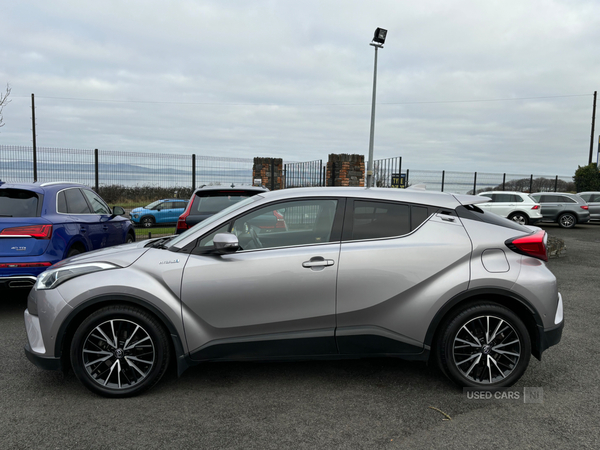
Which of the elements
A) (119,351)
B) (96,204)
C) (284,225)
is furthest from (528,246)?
(96,204)

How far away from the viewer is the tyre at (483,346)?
11.6 feet

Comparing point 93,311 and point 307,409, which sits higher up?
point 93,311

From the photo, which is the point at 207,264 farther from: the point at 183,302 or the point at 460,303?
the point at 460,303

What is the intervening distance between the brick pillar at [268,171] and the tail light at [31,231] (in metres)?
12.6

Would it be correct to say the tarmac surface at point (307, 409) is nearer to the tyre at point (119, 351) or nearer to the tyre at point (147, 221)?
the tyre at point (119, 351)

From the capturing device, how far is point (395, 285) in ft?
11.4

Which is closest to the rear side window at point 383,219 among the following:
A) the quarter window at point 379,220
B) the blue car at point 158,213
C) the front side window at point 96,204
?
the quarter window at point 379,220

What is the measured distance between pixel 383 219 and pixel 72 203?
4.87m

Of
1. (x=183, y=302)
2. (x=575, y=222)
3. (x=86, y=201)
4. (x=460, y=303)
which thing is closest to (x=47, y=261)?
(x=86, y=201)

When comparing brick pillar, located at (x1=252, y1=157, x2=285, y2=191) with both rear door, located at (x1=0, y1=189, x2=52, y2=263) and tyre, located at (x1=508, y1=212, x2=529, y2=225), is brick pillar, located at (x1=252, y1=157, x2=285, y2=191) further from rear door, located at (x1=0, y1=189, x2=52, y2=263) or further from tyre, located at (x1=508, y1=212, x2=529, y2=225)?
rear door, located at (x1=0, y1=189, x2=52, y2=263)

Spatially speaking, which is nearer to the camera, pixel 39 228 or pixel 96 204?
pixel 39 228

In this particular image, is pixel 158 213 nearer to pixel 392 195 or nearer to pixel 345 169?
pixel 345 169

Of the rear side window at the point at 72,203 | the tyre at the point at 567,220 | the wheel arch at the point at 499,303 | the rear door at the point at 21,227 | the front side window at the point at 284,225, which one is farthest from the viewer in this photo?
the tyre at the point at 567,220

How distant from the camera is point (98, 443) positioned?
112 inches
